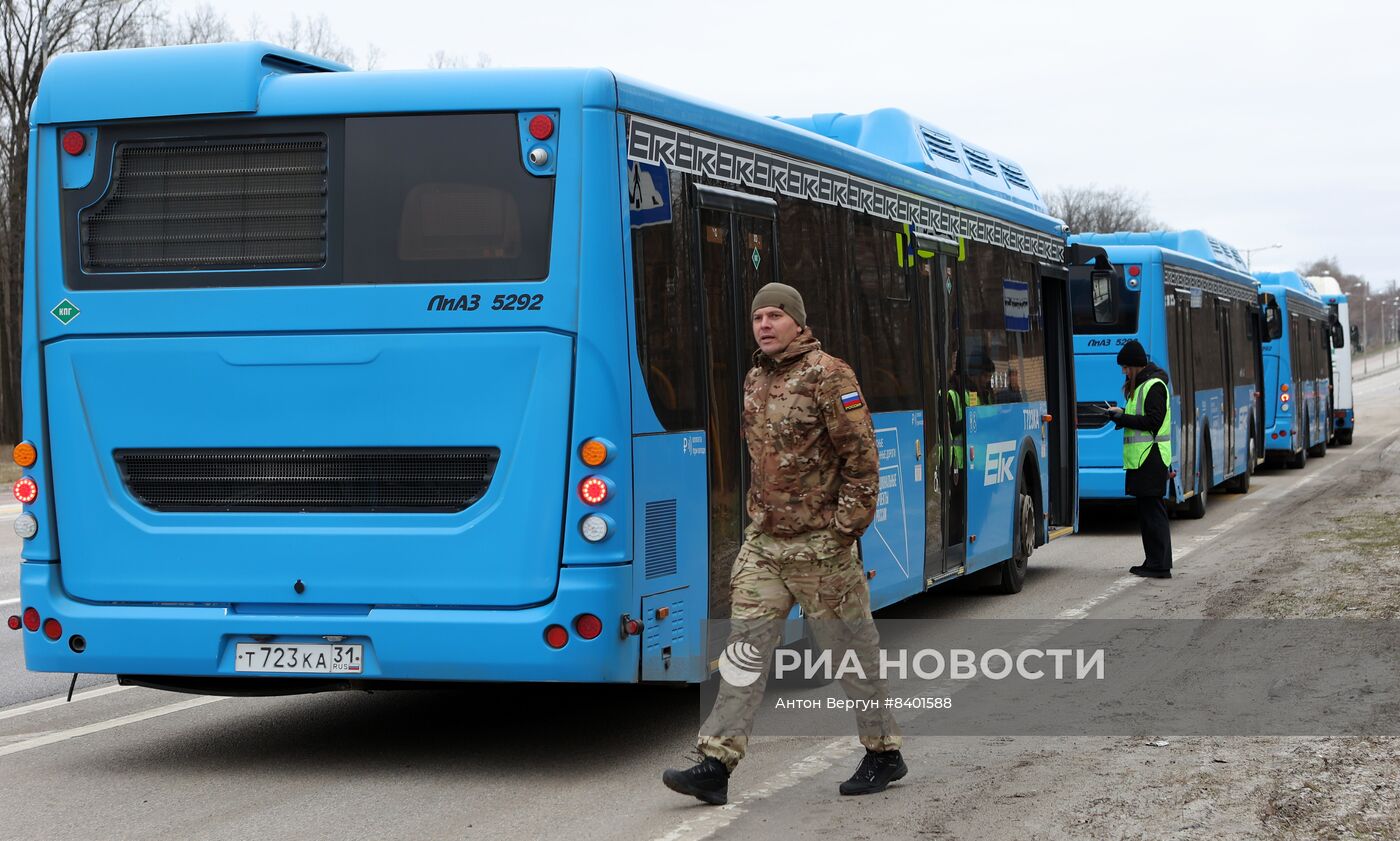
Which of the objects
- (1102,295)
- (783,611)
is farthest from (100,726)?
(1102,295)

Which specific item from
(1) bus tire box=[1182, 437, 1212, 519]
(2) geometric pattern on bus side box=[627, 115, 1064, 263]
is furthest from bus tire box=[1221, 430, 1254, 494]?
(2) geometric pattern on bus side box=[627, 115, 1064, 263]

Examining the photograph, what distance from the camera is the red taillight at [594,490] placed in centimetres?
694

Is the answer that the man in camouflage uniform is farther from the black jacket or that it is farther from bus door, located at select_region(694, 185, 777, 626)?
the black jacket

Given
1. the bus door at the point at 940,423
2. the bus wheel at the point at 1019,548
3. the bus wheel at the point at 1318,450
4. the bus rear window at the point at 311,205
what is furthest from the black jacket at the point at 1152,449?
the bus wheel at the point at 1318,450

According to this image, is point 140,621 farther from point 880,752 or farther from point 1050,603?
point 1050,603

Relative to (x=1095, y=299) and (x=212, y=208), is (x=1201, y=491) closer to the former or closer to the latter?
(x=1095, y=299)

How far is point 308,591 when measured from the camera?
7188 millimetres

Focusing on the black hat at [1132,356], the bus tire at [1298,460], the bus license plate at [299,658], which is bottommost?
the bus tire at [1298,460]

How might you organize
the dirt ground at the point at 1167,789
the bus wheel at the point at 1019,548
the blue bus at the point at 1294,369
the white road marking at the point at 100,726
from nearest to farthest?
the dirt ground at the point at 1167,789
the white road marking at the point at 100,726
the bus wheel at the point at 1019,548
the blue bus at the point at 1294,369

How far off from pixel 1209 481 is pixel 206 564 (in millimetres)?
16471

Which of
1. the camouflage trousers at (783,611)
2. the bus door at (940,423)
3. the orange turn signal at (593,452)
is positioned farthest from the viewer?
the bus door at (940,423)

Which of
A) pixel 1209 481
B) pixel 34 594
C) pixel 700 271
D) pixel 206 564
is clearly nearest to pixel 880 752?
pixel 700 271

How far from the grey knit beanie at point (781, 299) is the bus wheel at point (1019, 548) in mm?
7220

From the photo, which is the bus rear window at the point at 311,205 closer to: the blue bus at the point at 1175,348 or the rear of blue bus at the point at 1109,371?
the blue bus at the point at 1175,348
